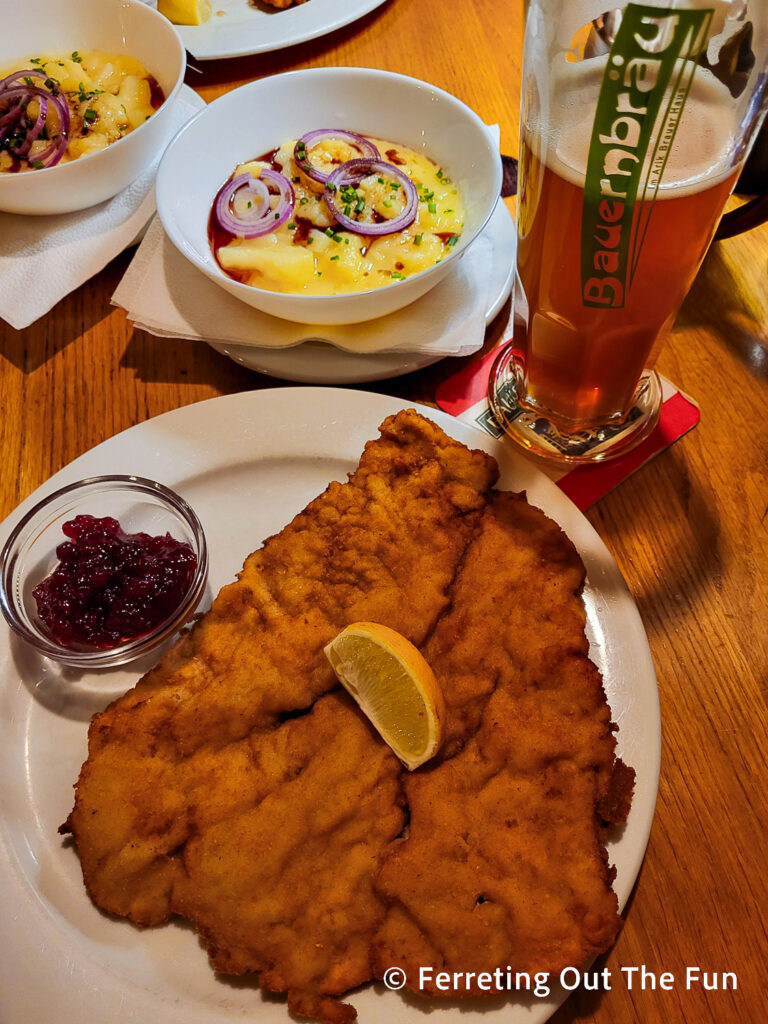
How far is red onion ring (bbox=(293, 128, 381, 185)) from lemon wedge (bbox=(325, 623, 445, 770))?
1467mm

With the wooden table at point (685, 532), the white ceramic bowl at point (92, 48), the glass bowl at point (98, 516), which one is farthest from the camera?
the white ceramic bowl at point (92, 48)

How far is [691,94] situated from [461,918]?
1.46 metres

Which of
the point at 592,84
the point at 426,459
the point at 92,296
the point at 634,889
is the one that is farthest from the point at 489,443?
the point at 92,296

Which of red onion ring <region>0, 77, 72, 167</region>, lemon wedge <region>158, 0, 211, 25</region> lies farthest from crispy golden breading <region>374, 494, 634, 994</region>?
lemon wedge <region>158, 0, 211, 25</region>

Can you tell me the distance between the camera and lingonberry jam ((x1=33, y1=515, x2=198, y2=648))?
5.52 ft

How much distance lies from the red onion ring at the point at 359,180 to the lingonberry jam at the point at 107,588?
42.5 inches

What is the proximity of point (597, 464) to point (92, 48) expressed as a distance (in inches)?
91.1

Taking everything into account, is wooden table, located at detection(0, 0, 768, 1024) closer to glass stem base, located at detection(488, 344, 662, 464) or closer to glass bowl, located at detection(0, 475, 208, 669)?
glass stem base, located at detection(488, 344, 662, 464)

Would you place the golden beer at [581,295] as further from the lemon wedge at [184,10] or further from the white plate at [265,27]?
the lemon wedge at [184,10]

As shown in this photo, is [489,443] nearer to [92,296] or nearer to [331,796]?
[331,796]

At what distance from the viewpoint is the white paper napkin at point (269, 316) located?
2020 millimetres

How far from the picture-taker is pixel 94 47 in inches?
106

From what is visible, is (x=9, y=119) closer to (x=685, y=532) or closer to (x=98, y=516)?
(x=98, y=516)

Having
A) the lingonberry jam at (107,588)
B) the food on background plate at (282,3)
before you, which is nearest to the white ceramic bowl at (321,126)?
the lingonberry jam at (107,588)
